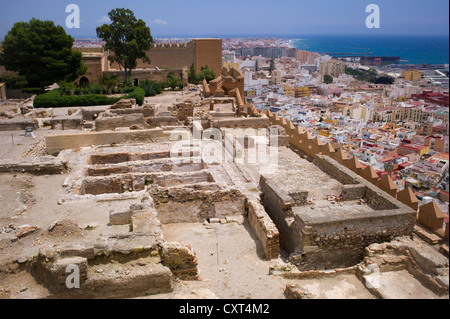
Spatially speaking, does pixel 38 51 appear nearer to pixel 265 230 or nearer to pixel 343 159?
pixel 343 159

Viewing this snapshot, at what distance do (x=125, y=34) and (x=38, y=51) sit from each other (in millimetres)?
7031

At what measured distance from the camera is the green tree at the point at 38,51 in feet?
88.2

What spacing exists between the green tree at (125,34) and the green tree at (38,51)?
10.1 ft

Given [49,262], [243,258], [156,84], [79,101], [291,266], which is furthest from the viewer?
[156,84]

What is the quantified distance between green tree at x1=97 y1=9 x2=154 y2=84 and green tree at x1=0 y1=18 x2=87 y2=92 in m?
3.09

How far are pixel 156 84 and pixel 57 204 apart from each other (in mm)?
25203

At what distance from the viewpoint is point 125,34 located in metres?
31.1

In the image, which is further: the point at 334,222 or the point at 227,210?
the point at 227,210

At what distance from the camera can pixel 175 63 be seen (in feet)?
138
